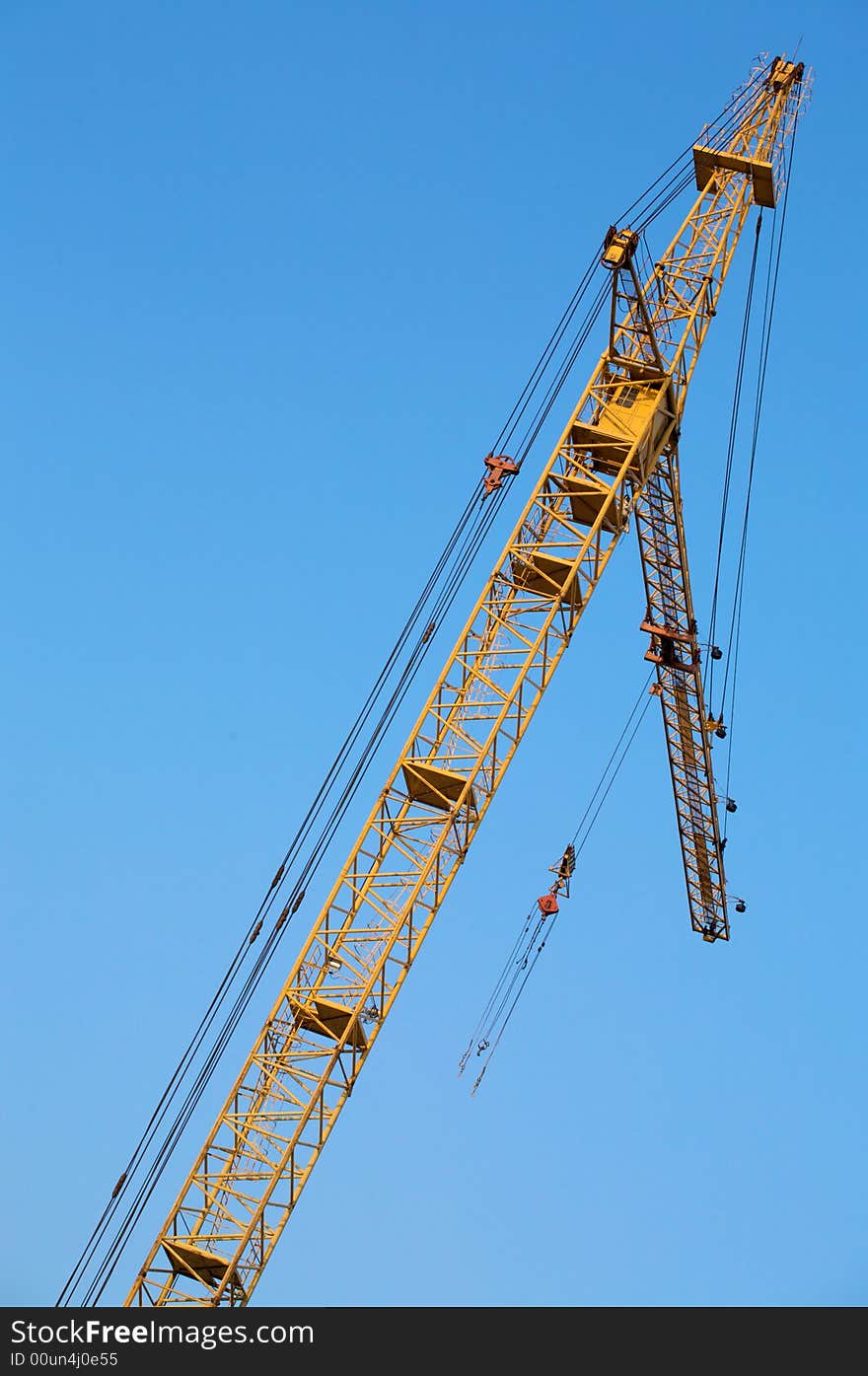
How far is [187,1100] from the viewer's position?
4766 cm

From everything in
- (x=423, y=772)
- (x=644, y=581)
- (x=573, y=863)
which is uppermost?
(x=644, y=581)

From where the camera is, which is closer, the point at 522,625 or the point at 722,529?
the point at 522,625

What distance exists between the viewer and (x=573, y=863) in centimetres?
6281

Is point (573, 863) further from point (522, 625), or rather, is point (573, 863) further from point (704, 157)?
point (704, 157)

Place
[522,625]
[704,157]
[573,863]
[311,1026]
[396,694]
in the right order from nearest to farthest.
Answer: [311,1026] → [522,625] → [396,694] → [704,157] → [573,863]

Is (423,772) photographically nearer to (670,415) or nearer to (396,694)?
(396,694)

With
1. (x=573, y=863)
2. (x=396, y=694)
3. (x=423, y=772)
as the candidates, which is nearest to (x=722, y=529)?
(x=573, y=863)

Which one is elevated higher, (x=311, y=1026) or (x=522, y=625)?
(x=522, y=625)

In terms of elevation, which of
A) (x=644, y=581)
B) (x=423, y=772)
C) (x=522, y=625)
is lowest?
(x=423, y=772)
